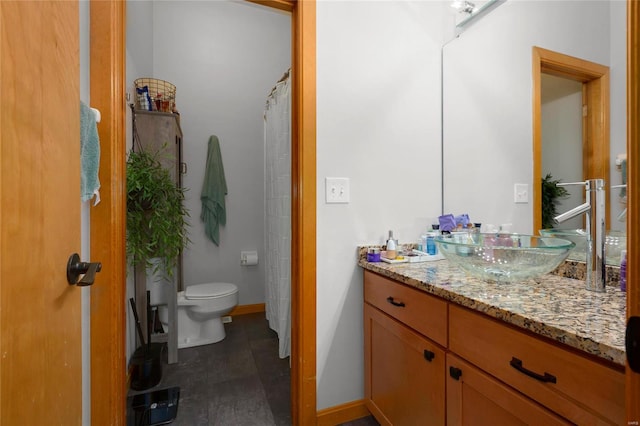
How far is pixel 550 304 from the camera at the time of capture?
2.63 feet

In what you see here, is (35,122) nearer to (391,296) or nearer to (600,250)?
(391,296)

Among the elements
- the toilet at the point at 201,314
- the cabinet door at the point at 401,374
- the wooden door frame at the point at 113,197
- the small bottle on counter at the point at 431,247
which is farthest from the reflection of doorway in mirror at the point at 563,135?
the toilet at the point at 201,314

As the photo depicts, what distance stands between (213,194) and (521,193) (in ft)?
8.53

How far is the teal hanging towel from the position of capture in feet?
9.73

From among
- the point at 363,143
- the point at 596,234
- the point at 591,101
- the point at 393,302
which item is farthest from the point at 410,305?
the point at 591,101

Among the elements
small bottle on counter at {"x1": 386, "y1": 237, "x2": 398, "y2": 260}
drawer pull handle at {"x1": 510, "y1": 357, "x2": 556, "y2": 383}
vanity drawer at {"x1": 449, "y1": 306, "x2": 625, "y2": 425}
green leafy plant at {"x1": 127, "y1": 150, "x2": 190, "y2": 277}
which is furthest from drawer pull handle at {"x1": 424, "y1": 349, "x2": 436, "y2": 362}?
green leafy plant at {"x1": 127, "y1": 150, "x2": 190, "y2": 277}

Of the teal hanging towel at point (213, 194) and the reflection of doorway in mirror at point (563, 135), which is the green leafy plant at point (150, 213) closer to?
the teal hanging towel at point (213, 194)

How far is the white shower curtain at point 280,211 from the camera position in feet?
6.63

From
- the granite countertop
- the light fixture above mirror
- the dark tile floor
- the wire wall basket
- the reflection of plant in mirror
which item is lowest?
the dark tile floor

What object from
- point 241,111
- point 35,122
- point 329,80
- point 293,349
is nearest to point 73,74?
point 35,122

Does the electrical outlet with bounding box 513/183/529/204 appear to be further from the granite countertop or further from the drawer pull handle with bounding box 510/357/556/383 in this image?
the drawer pull handle with bounding box 510/357/556/383

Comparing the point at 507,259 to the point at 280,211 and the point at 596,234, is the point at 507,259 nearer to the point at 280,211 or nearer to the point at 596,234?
the point at 596,234

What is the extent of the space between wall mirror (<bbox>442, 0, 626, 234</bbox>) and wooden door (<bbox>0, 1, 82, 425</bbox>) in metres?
1.53

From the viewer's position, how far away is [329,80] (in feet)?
4.80
